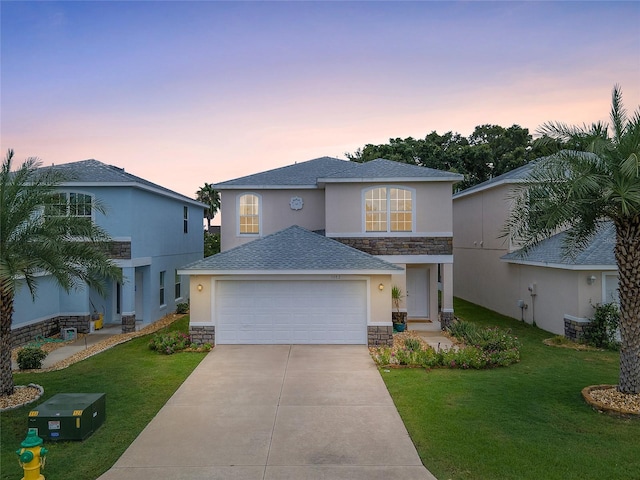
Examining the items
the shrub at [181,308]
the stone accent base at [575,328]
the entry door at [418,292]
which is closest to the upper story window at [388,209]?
the entry door at [418,292]

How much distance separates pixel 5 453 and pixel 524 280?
16883 millimetres

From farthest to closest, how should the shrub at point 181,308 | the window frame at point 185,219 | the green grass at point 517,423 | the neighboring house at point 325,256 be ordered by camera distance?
the window frame at point 185,219 < the shrub at point 181,308 < the neighboring house at point 325,256 < the green grass at point 517,423

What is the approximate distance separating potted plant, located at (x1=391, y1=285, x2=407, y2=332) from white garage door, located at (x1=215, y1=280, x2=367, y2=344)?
7.83 feet

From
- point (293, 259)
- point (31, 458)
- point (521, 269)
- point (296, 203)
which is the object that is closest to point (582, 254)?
point (521, 269)

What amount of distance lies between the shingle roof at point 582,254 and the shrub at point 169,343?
10233 millimetres

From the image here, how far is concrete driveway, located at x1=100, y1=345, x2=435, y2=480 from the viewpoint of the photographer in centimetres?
577

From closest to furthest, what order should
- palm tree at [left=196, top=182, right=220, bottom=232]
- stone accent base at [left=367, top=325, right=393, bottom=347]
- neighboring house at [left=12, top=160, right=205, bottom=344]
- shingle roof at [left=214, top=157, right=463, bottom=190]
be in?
stone accent base at [left=367, top=325, right=393, bottom=347]
neighboring house at [left=12, top=160, right=205, bottom=344]
shingle roof at [left=214, top=157, right=463, bottom=190]
palm tree at [left=196, top=182, right=220, bottom=232]

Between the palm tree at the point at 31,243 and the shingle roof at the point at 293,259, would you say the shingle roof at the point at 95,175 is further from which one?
the palm tree at the point at 31,243

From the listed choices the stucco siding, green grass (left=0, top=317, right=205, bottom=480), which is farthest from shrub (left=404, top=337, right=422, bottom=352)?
the stucco siding

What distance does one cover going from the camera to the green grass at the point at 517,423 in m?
5.75

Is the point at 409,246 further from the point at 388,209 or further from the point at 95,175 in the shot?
the point at 95,175

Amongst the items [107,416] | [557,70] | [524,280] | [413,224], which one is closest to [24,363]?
[107,416]

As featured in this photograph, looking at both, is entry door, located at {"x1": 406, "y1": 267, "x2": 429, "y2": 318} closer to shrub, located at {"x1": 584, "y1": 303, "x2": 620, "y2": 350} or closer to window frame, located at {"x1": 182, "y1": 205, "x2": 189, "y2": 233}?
shrub, located at {"x1": 584, "y1": 303, "x2": 620, "y2": 350}

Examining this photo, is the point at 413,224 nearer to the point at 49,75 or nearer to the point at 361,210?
the point at 361,210
